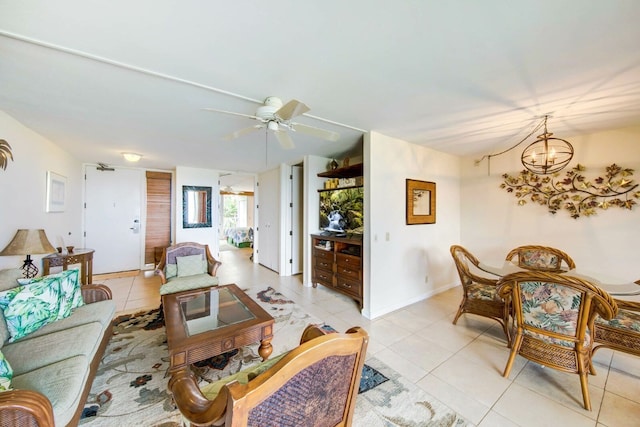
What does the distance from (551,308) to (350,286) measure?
216 centimetres

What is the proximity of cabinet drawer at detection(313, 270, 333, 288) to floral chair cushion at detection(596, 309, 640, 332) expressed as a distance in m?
2.88

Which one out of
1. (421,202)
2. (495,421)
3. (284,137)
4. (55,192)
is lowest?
(495,421)

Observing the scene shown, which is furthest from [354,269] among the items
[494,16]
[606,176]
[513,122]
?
[606,176]

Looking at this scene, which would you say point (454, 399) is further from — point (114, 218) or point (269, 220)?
point (114, 218)

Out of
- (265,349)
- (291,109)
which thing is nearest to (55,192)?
(265,349)

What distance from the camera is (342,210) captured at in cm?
404

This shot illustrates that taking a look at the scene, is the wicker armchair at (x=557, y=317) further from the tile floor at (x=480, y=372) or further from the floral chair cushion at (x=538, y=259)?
the floral chair cushion at (x=538, y=259)

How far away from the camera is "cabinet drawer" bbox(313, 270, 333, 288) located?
12.6 ft

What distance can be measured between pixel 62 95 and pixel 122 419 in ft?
8.59

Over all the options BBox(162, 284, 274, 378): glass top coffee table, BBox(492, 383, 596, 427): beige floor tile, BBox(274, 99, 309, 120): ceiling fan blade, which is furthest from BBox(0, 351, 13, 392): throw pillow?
BBox(492, 383, 596, 427): beige floor tile

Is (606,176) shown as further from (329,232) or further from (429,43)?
(329,232)

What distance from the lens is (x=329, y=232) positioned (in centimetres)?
423

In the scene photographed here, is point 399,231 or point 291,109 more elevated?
point 291,109

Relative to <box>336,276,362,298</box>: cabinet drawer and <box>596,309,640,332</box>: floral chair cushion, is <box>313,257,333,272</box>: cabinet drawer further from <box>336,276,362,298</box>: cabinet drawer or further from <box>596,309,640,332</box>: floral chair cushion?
<box>596,309,640,332</box>: floral chair cushion
